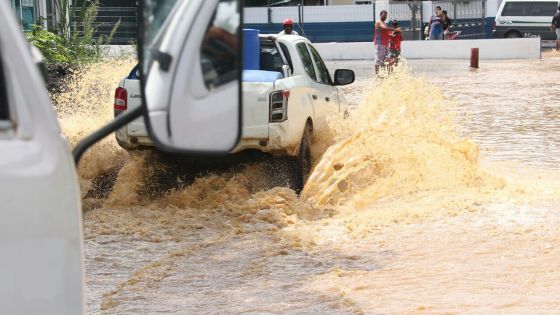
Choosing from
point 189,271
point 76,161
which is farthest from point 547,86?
point 76,161

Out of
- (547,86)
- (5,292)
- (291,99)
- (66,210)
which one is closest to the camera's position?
(5,292)

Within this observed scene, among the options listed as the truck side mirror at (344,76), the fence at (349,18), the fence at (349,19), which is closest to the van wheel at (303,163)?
the truck side mirror at (344,76)

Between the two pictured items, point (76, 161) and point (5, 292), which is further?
point (76, 161)

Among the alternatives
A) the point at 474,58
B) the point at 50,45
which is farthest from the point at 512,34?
the point at 50,45

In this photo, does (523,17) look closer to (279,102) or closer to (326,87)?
(326,87)

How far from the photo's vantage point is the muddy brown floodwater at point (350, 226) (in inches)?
286

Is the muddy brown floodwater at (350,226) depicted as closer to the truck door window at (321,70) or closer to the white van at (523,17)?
the truck door window at (321,70)

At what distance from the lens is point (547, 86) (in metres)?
25.1

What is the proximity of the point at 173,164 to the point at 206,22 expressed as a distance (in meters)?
8.86

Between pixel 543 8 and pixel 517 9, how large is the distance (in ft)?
3.11

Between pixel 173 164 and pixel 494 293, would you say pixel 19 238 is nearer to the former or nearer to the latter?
pixel 494 293

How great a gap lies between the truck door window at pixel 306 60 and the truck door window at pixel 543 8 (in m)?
31.3

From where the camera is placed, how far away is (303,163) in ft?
36.7

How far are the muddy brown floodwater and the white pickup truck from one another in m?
0.40
